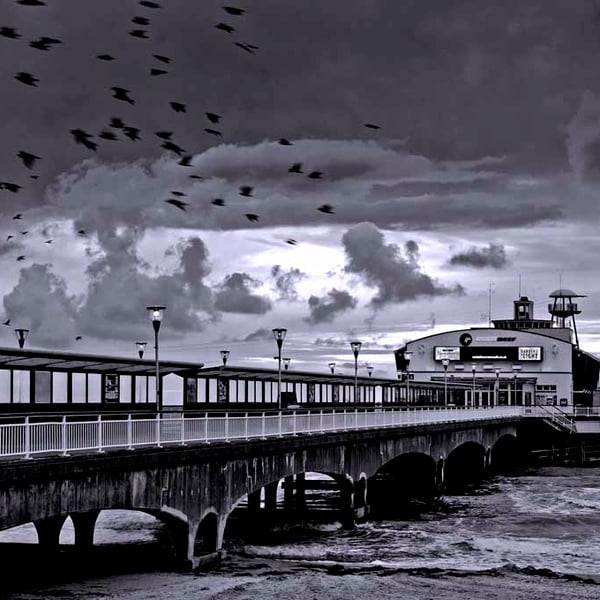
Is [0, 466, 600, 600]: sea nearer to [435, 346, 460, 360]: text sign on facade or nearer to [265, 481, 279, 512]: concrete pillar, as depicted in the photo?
[265, 481, 279, 512]: concrete pillar

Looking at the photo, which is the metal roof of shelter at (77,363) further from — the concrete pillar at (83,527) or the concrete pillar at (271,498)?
the concrete pillar at (271,498)

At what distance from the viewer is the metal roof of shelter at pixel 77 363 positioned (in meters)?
32.7

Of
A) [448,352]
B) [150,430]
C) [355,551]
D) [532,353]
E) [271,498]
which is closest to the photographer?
[150,430]

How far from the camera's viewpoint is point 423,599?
2689 cm

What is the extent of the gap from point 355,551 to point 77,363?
37.5ft

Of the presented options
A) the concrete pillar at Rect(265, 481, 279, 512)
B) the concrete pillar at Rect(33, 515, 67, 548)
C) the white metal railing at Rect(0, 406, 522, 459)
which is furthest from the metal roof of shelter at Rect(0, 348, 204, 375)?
the concrete pillar at Rect(265, 481, 279, 512)

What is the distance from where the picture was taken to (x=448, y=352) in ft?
400

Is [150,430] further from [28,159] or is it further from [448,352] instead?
[448,352]

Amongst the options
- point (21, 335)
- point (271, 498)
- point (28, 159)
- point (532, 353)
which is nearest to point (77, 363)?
point (21, 335)

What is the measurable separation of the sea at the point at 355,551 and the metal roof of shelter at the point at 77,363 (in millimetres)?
6013

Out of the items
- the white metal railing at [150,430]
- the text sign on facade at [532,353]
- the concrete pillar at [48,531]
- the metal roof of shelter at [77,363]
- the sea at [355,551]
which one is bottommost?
the sea at [355,551]

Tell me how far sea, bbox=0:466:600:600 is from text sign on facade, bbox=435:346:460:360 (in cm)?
6752

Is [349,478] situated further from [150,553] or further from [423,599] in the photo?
[423,599]

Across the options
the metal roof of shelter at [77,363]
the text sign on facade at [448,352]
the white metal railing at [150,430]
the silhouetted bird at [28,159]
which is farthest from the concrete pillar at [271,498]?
the text sign on facade at [448,352]
